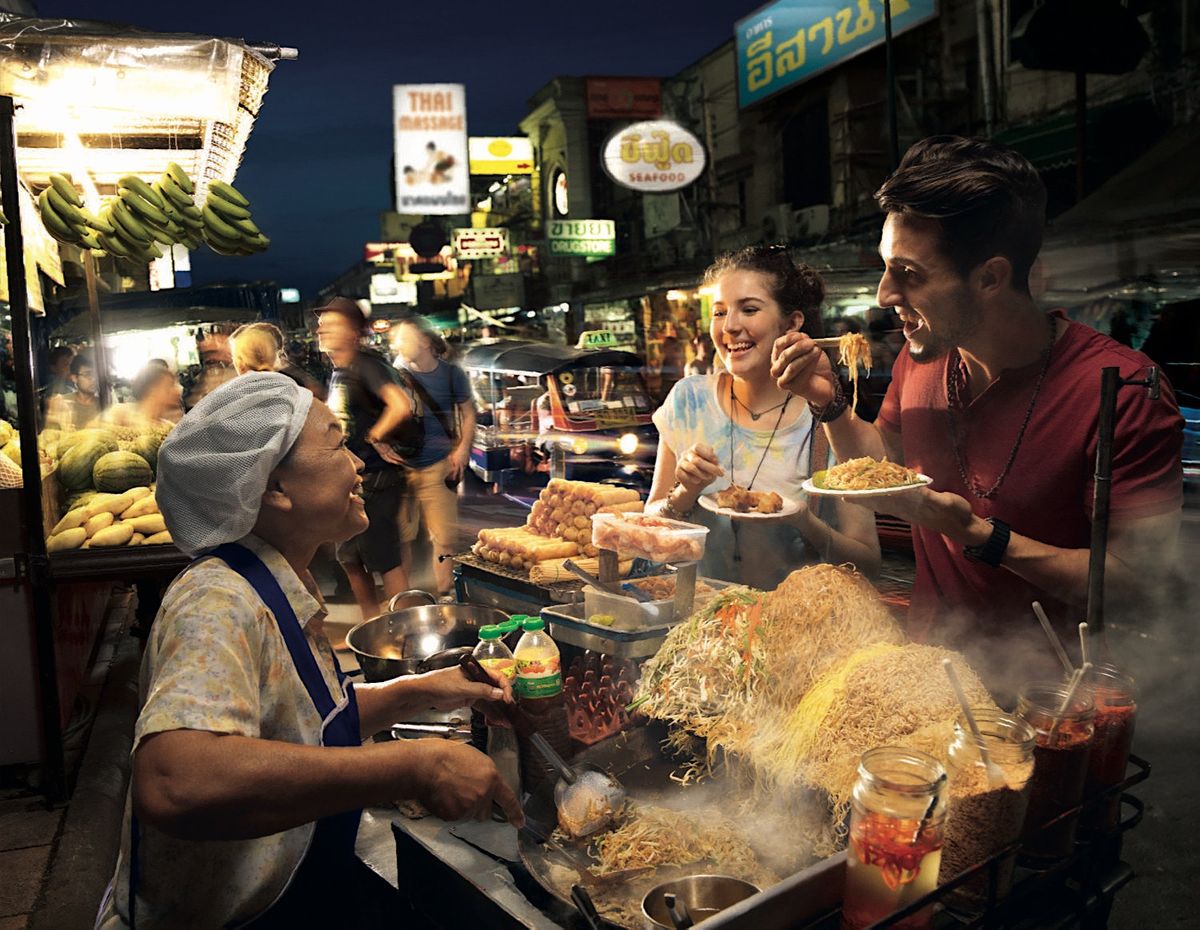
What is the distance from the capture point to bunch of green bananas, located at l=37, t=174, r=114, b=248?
608 centimetres

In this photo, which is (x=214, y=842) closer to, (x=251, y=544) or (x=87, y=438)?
(x=251, y=544)

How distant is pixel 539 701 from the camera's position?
2.29 meters

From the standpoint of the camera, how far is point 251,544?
Answer: 1961mm

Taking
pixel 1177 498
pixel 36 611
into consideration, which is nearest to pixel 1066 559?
pixel 1177 498

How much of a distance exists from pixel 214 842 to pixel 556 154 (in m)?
38.2

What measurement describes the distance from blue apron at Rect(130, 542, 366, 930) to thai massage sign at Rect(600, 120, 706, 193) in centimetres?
1841

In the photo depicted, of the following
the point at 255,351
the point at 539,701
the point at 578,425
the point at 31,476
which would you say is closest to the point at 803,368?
the point at 539,701

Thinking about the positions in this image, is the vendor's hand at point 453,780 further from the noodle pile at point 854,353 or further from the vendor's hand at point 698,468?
the vendor's hand at point 698,468

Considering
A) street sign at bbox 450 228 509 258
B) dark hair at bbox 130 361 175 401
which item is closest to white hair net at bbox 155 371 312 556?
dark hair at bbox 130 361 175 401

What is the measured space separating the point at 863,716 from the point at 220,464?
1404 mm

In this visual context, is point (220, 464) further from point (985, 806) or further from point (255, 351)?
point (255, 351)

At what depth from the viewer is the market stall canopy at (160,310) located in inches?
568

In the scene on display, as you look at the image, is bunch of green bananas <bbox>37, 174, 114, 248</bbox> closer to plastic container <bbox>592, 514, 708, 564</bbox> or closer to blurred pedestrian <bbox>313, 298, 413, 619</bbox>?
blurred pedestrian <bbox>313, 298, 413, 619</bbox>

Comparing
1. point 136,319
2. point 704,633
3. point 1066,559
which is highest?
point 136,319
